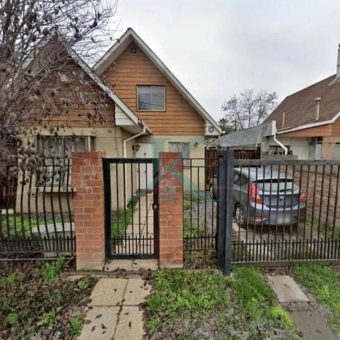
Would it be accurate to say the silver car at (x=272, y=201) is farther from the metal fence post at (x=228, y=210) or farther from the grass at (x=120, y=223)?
the grass at (x=120, y=223)

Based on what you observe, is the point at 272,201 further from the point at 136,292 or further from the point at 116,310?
the point at 116,310

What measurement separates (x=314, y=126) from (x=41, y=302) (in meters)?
13.8

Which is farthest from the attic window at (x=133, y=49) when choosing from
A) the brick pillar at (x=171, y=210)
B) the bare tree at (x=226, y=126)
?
the bare tree at (x=226, y=126)

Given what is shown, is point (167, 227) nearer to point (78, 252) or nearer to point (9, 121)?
point (78, 252)

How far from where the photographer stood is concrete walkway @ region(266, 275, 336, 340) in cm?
247

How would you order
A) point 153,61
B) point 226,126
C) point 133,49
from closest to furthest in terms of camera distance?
point 153,61 < point 133,49 < point 226,126

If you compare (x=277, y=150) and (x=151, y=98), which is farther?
(x=277, y=150)

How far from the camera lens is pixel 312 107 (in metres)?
14.8

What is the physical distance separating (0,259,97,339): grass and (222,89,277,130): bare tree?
3834cm

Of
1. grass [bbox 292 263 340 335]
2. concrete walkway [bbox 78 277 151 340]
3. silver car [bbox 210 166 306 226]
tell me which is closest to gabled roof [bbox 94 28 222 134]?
silver car [bbox 210 166 306 226]

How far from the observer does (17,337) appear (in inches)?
92.0

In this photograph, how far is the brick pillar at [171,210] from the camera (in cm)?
340

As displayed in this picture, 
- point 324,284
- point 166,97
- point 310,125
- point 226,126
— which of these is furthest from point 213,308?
point 226,126

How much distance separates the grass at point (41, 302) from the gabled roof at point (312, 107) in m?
13.0
